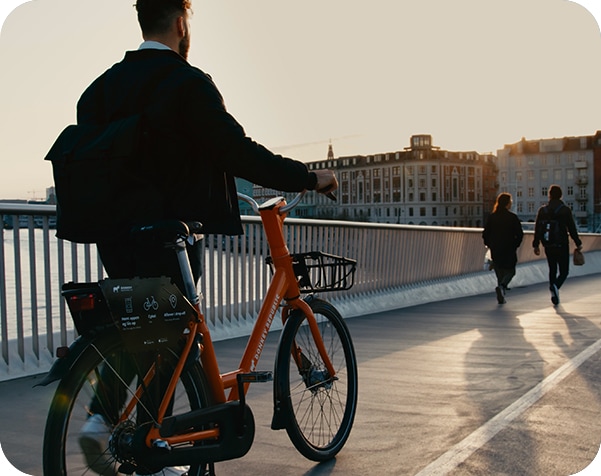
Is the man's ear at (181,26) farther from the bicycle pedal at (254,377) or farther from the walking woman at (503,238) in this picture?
the walking woman at (503,238)

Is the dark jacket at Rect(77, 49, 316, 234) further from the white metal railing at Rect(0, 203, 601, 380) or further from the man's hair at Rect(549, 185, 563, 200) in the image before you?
the man's hair at Rect(549, 185, 563, 200)

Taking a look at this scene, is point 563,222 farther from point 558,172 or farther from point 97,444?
point 558,172

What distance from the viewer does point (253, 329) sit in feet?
11.0

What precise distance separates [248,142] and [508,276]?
422 inches

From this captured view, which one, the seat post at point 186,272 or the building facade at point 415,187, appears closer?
the seat post at point 186,272

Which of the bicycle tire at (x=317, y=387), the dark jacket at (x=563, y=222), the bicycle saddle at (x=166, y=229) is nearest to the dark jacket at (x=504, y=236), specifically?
the dark jacket at (x=563, y=222)

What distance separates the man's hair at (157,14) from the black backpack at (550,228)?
1040 centimetres

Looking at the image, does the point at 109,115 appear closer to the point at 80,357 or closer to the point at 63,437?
the point at 80,357

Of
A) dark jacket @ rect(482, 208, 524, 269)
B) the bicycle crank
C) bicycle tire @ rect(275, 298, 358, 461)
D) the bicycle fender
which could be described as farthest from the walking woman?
the bicycle fender

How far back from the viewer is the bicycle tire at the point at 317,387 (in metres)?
3.43

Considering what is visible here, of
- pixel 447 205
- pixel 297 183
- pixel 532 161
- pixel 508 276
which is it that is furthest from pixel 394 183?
pixel 297 183

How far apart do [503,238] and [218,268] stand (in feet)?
22.3

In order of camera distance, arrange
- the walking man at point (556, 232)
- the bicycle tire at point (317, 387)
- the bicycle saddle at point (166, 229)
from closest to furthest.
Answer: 1. the bicycle saddle at point (166, 229)
2. the bicycle tire at point (317, 387)
3. the walking man at point (556, 232)

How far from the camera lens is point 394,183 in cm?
16400
